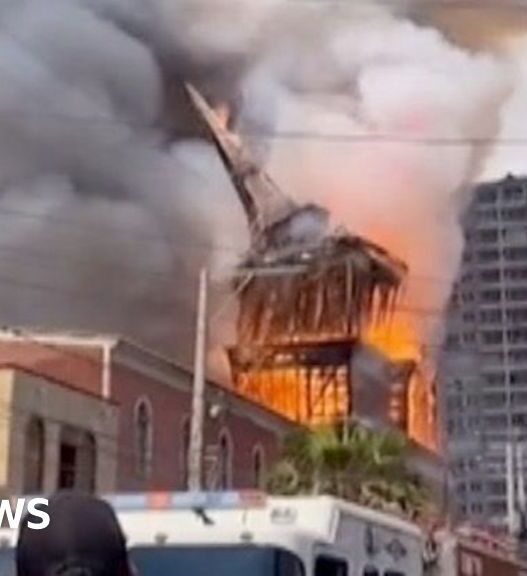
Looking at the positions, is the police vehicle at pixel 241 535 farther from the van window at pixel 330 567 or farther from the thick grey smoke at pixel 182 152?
the thick grey smoke at pixel 182 152

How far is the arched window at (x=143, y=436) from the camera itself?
40219mm

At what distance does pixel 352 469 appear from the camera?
113 feet

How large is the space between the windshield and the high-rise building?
79519 mm

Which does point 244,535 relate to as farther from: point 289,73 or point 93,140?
point 289,73

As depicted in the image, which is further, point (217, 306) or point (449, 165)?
point (449, 165)

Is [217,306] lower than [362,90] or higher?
lower

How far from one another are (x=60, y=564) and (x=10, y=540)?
21.7 ft

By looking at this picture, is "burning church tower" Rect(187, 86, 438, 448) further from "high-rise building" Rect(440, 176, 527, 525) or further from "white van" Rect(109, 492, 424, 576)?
"white van" Rect(109, 492, 424, 576)

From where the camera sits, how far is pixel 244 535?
8.76 meters

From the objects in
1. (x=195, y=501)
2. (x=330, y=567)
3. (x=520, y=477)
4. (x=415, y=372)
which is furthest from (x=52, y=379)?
(x=415, y=372)

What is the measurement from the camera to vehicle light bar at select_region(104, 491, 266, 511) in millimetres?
9266

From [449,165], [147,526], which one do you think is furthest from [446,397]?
[147,526]

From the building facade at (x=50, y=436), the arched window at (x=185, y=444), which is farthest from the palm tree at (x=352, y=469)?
the arched window at (x=185, y=444)

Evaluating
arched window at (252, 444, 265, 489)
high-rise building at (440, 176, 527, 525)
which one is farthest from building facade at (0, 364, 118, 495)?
high-rise building at (440, 176, 527, 525)
